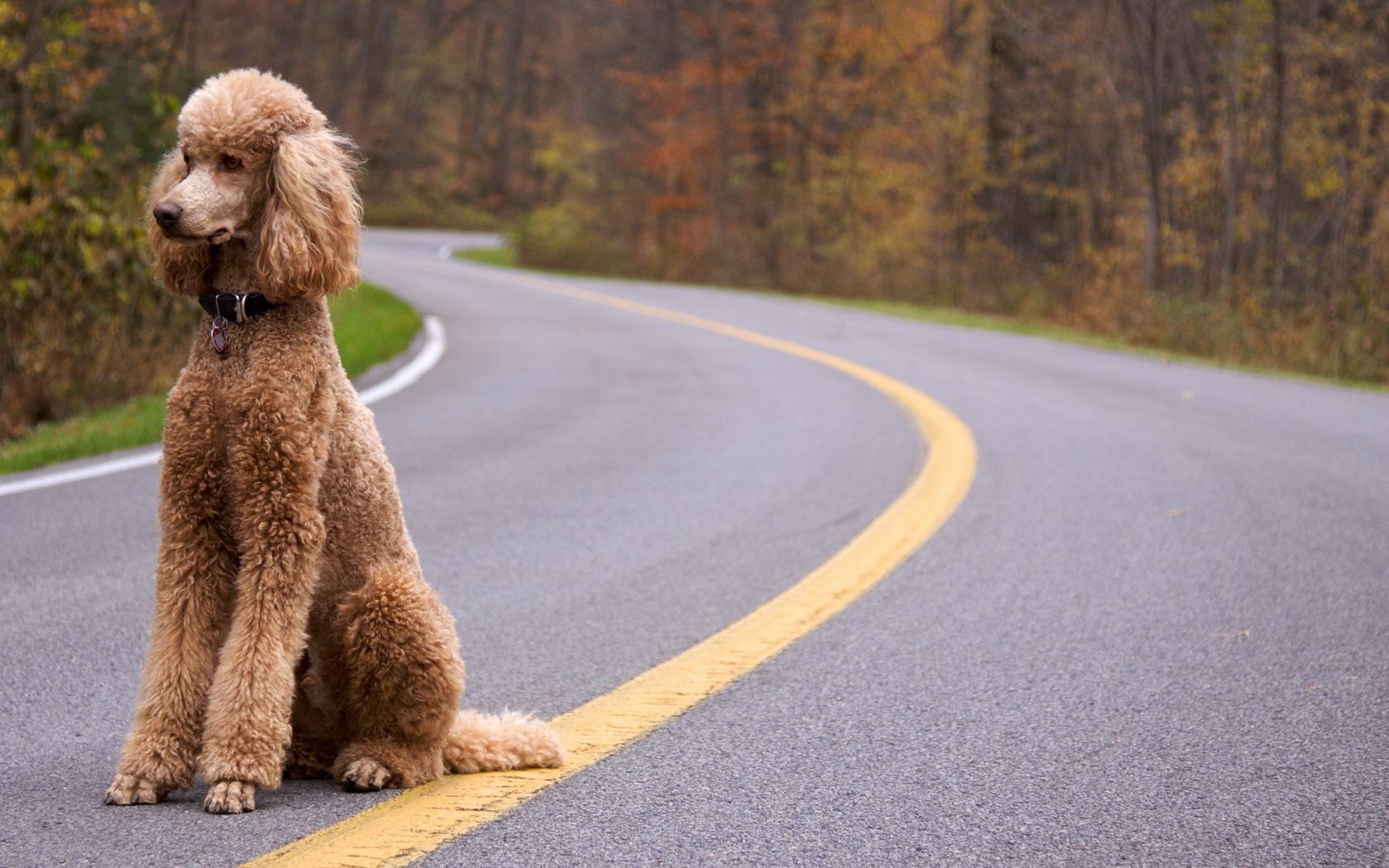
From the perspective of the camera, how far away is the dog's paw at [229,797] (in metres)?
2.90

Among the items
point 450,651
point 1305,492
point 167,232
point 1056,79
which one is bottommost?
point 1305,492

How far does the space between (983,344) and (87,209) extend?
11.3 meters

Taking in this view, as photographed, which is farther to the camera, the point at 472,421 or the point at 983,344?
the point at 983,344

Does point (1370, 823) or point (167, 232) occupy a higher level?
point (167, 232)

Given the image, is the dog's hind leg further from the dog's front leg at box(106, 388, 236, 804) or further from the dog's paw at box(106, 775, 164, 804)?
the dog's paw at box(106, 775, 164, 804)

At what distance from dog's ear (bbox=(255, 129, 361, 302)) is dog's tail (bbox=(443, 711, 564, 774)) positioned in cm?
111

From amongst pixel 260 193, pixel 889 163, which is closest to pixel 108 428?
pixel 260 193

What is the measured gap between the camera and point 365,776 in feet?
10.2

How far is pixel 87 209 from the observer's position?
1046 centimetres

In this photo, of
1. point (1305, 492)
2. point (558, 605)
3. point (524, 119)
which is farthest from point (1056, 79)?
point (524, 119)

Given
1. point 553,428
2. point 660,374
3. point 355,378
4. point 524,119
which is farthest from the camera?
point 524,119

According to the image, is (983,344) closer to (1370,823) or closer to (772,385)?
(772,385)

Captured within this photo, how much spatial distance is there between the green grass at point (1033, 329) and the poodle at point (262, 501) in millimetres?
13795

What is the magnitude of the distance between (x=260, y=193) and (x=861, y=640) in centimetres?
257
